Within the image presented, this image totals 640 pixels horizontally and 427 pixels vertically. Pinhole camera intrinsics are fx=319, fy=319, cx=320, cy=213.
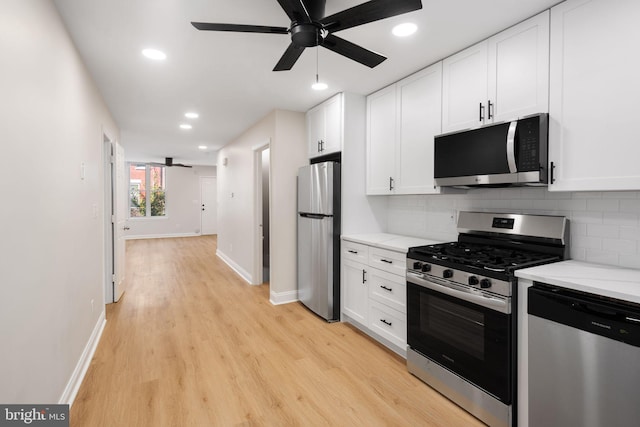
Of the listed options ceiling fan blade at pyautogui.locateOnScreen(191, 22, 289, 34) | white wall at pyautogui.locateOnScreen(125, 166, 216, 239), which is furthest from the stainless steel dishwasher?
white wall at pyautogui.locateOnScreen(125, 166, 216, 239)

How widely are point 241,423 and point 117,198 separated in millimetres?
3513

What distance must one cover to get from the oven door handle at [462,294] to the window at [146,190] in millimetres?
10207

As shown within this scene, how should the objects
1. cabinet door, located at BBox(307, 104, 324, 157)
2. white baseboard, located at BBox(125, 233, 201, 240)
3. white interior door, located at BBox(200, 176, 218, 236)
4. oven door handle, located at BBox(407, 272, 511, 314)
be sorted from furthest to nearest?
white interior door, located at BBox(200, 176, 218, 236) < white baseboard, located at BBox(125, 233, 201, 240) < cabinet door, located at BBox(307, 104, 324, 157) < oven door handle, located at BBox(407, 272, 511, 314)

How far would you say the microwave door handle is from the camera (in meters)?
2.03

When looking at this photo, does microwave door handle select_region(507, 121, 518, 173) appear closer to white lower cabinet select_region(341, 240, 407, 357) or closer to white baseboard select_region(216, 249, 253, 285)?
white lower cabinet select_region(341, 240, 407, 357)

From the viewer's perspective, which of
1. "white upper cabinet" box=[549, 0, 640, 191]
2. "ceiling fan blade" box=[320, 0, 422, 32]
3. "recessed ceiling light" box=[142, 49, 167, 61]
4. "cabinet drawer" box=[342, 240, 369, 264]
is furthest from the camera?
"cabinet drawer" box=[342, 240, 369, 264]

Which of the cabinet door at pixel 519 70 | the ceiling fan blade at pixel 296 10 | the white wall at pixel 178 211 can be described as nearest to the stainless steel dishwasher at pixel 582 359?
the cabinet door at pixel 519 70

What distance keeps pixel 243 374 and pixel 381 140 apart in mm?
2526

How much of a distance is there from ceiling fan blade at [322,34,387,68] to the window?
33.4ft

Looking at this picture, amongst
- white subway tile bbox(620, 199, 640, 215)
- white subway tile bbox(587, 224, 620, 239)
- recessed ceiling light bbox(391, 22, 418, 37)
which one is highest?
recessed ceiling light bbox(391, 22, 418, 37)

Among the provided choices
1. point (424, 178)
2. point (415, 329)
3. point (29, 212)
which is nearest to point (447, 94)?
point (424, 178)

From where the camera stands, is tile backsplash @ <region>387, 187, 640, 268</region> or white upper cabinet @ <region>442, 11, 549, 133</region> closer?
tile backsplash @ <region>387, 187, 640, 268</region>

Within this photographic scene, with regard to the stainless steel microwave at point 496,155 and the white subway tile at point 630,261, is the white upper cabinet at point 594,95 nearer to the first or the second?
the stainless steel microwave at point 496,155

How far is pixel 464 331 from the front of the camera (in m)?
2.04
